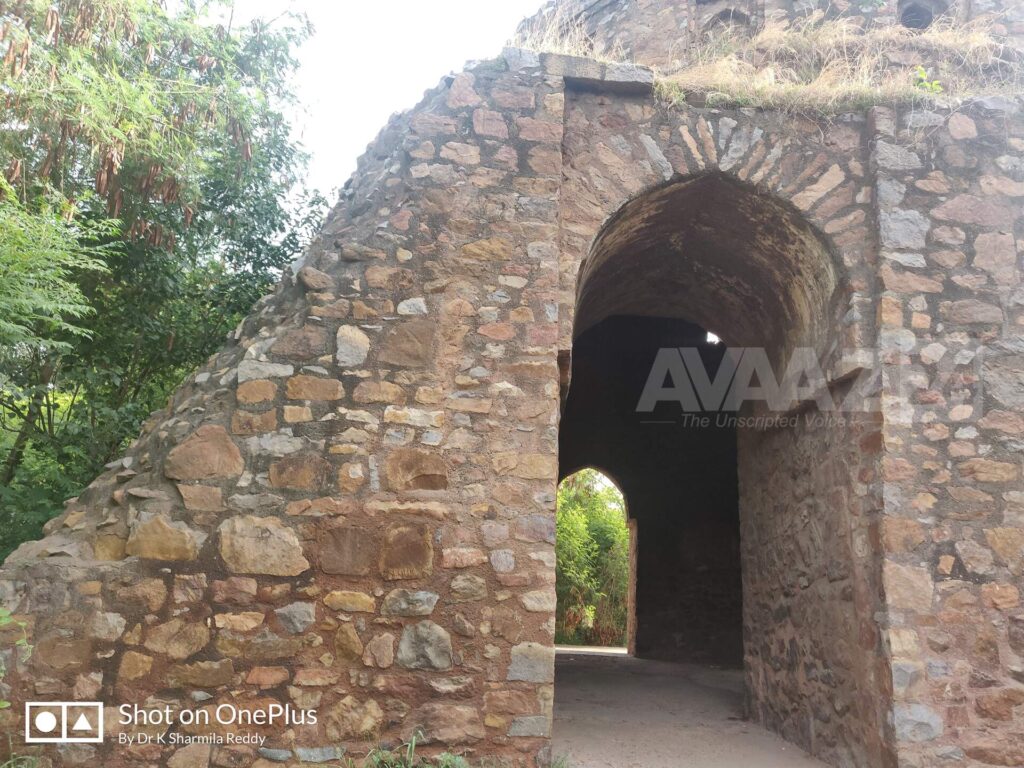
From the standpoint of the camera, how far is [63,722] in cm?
322

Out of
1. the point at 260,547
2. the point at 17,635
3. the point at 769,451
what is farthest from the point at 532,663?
the point at 769,451

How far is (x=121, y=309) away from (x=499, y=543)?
4431 millimetres

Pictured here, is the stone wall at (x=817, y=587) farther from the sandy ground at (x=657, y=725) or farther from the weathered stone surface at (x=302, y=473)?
the weathered stone surface at (x=302, y=473)

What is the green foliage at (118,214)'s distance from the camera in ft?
15.4

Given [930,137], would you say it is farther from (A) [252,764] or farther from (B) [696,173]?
(A) [252,764]

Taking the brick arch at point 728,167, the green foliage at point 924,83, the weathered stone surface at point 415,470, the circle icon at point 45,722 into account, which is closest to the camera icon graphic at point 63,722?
the circle icon at point 45,722

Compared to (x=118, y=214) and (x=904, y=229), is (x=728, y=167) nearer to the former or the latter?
(x=904, y=229)

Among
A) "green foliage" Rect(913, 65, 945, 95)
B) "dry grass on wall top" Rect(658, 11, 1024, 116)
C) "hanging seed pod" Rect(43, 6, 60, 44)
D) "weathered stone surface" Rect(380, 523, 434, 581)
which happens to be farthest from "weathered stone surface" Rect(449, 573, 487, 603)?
"hanging seed pod" Rect(43, 6, 60, 44)

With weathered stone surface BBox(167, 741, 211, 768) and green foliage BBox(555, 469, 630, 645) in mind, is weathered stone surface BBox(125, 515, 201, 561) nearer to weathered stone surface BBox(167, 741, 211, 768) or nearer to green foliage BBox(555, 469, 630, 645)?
weathered stone surface BBox(167, 741, 211, 768)

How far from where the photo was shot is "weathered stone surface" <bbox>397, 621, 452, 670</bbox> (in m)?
3.52

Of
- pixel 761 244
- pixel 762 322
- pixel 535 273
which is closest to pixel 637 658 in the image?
pixel 762 322

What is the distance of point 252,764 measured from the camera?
3.33m

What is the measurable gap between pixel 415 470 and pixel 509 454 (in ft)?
1.57

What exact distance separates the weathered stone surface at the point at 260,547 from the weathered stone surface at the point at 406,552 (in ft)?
1.25
